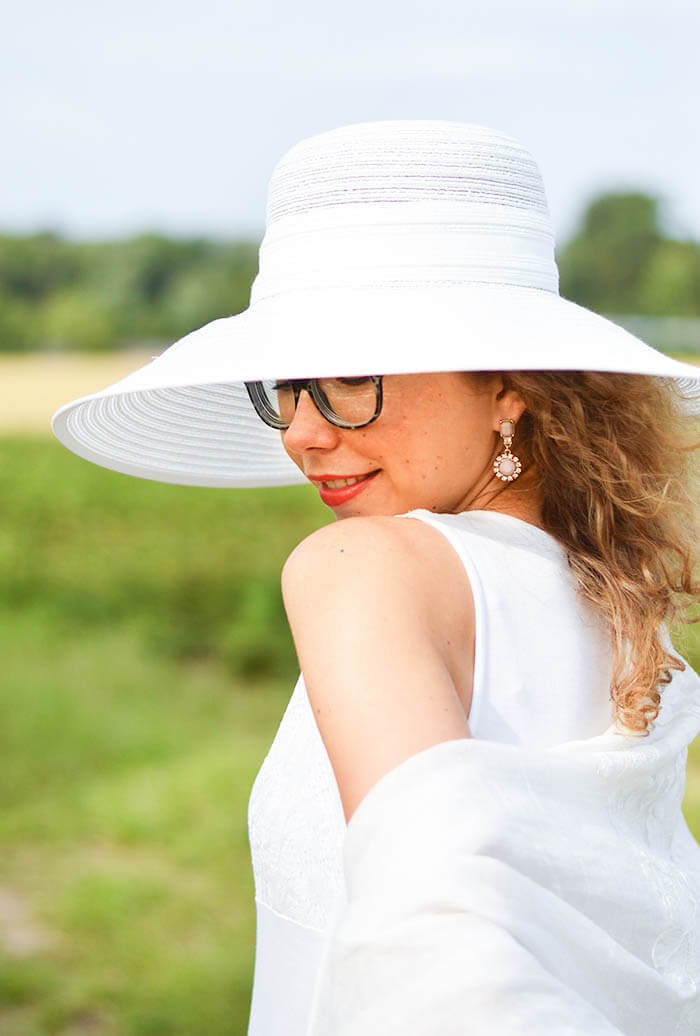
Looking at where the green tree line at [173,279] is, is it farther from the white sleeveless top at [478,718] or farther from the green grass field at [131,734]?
the white sleeveless top at [478,718]

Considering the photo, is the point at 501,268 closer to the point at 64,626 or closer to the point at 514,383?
the point at 514,383

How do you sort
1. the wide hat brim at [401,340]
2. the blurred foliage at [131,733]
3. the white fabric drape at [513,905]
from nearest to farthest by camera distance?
the white fabric drape at [513,905]
the wide hat brim at [401,340]
the blurred foliage at [131,733]

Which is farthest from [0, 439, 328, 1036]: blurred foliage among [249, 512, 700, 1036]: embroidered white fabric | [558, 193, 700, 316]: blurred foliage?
[558, 193, 700, 316]: blurred foliage

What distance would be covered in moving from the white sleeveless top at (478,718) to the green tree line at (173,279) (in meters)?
7.37

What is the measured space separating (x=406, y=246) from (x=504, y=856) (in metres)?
0.59

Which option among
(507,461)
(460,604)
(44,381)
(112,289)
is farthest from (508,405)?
(112,289)

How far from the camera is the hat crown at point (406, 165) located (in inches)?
47.3

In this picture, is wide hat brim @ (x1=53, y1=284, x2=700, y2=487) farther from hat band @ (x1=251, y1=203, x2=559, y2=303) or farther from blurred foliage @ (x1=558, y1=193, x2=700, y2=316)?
blurred foliage @ (x1=558, y1=193, x2=700, y2=316)

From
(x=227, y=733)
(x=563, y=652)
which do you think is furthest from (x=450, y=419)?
(x=227, y=733)

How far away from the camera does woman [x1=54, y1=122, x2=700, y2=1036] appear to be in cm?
91

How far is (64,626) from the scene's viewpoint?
6.44m

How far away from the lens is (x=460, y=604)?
3.43 ft

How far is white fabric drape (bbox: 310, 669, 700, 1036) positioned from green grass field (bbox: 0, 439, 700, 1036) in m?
Answer: 2.26

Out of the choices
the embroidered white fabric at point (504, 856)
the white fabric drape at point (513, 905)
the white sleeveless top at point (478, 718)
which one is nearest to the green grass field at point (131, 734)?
the white sleeveless top at point (478, 718)
